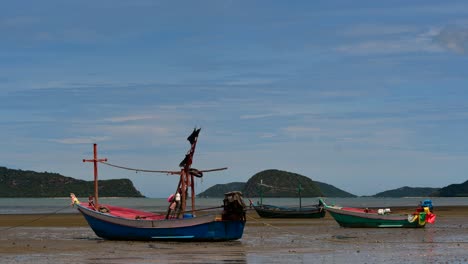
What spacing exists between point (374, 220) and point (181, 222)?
17617 mm

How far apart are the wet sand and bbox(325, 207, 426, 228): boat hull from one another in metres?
4.78

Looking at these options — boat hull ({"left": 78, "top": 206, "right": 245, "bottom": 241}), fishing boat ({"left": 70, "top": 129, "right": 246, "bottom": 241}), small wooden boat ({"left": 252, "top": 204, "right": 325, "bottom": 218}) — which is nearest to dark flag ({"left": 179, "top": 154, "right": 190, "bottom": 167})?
fishing boat ({"left": 70, "top": 129, "right": 246, "bottom": 241})

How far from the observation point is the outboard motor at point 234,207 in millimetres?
37625

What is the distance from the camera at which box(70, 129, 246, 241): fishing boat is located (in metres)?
37.9

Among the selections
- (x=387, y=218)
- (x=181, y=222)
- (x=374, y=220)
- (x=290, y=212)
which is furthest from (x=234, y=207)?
(x=290, y=212)

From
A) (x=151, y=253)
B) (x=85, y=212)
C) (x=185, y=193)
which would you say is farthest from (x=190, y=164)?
(x=151, y=253)

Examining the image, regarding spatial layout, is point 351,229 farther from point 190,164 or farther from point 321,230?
→ point 190,164

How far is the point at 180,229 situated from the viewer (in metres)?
38.1

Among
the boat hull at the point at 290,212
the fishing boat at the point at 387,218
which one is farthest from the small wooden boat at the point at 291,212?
the fishing boat at the point at 387,218

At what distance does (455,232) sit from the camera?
155 ft

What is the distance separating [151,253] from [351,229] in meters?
20.7

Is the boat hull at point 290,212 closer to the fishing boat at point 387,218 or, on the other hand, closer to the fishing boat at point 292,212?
the fishing boat at point 292,212

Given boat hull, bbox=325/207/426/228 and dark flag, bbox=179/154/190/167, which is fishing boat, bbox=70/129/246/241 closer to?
dark flag, bbox=179/154/190/167

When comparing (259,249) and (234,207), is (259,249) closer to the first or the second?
(259,249)
